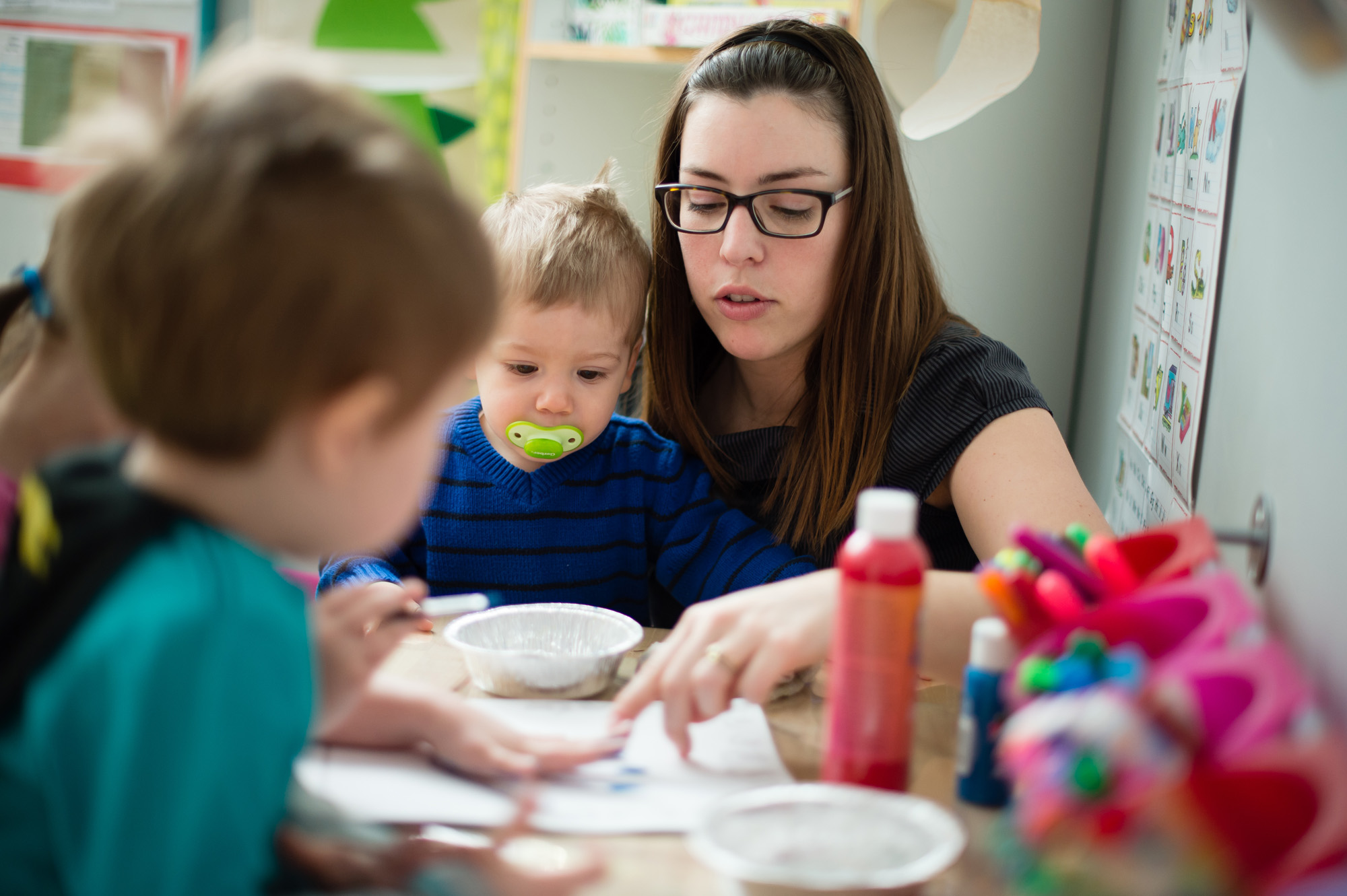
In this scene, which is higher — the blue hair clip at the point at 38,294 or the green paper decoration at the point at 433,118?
the green paper decoration at the point at 433,118

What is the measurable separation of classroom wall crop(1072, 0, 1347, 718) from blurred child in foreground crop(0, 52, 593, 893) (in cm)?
54

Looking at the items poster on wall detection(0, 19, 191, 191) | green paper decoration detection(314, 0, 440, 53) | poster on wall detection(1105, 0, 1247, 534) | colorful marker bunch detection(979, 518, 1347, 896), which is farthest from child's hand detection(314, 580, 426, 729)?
poster on wall detection(0, 19, 191, 191)

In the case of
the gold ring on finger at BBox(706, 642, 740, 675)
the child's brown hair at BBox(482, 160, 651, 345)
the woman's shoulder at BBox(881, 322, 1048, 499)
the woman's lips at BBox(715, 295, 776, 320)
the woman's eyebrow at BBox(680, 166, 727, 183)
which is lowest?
the gold ring on finger at BBox(706, 642, 740, 675)

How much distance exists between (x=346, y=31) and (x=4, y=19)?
90 cm

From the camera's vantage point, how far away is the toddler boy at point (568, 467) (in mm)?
1224

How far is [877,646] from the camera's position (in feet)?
2.07

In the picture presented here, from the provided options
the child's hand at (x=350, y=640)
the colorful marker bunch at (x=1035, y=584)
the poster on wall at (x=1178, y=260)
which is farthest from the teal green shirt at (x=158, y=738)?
the poster on wall at (x=1178, y=260)

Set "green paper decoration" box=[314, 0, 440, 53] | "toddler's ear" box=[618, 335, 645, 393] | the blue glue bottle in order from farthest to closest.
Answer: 1. "green paper decoration" box=[314, 0, 440, 53]
2. "toddler's ear" box=[618, 335, 645, 393]
3. the blue glue bottle

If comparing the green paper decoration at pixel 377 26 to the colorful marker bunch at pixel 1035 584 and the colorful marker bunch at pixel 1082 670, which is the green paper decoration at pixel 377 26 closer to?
the colorful marker bunch at pixel 1035 584

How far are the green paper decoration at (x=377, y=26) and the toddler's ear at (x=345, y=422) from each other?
85.0 inches

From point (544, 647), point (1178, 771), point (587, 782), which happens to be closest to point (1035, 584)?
point (1178, 771)

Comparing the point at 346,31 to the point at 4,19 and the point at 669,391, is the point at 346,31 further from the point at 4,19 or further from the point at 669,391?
the point at 669,391

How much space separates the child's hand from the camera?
2.11 ft

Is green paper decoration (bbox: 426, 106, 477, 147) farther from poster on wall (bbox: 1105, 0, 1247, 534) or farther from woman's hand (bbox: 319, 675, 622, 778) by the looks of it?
woman's hand (bbox: 319, 675, 622, 778)
